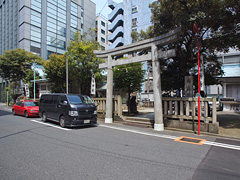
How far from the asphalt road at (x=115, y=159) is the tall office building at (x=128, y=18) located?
3391 centimetres

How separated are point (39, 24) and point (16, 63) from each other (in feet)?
51.2

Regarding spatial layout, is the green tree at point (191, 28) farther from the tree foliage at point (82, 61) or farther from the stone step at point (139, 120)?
the tree foliage at point (82, 61)

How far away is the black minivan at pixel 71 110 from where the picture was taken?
8.80 metres

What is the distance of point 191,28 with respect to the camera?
919cm

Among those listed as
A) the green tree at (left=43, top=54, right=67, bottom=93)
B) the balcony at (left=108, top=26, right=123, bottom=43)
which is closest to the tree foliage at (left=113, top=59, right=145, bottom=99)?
the green tree at (left=43, top=54, right=67, bottom=93)

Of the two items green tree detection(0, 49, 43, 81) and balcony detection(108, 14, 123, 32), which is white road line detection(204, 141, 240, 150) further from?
balcony detection(108, 14, 123, 32)

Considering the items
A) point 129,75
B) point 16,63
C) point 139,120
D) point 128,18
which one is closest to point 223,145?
point 139,120

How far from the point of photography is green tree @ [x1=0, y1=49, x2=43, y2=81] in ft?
85.3

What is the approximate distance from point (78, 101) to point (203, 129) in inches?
269

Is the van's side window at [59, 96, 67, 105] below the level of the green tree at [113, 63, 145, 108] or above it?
below

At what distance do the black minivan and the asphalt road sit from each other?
2.04 metres

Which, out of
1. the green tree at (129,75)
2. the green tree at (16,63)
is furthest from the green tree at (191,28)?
the green tree at (16,63)

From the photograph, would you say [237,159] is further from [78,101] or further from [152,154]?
[78,101]

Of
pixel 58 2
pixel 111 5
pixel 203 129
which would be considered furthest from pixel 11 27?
pixel 203 129
